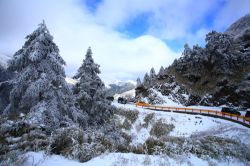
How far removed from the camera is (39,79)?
11.5 meters

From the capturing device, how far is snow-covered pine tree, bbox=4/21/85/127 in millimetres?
11297

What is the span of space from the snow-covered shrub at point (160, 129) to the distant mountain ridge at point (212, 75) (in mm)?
15038

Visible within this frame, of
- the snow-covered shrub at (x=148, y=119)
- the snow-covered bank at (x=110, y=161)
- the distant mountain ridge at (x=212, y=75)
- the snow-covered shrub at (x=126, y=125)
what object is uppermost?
the distant mountain ridge at (x=212, y=75)

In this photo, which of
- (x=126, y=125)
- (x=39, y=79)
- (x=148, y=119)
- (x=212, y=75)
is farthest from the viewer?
(x=212, y=75)

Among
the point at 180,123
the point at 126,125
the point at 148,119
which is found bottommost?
the point at 126,125

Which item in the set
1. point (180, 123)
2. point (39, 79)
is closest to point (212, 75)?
point (180, 123)

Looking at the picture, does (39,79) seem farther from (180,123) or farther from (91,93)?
(180,123)

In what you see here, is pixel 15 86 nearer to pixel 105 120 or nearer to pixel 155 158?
pixel 155 158

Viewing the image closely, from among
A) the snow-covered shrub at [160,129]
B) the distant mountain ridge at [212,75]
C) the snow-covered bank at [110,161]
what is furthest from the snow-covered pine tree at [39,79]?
the distant mountain ridge at [212,75]

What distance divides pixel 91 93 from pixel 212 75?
34.1 meters

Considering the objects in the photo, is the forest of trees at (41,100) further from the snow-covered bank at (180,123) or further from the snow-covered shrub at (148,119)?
the snow-covered shrub at (148,119)

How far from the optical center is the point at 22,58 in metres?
11.8

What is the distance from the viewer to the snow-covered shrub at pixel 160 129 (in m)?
28.9

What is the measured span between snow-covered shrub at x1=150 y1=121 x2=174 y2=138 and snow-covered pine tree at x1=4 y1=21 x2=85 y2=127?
19.9 m
